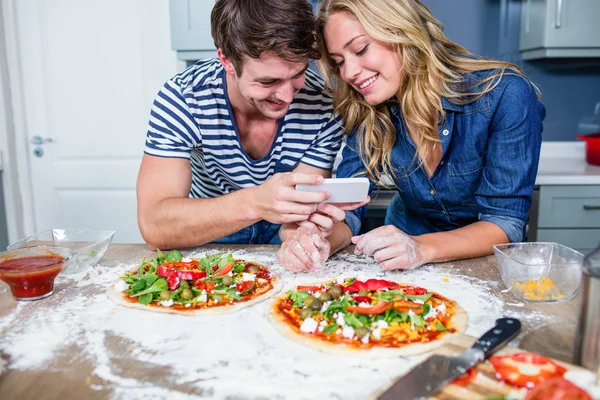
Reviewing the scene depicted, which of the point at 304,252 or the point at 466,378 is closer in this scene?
the point at 466,378

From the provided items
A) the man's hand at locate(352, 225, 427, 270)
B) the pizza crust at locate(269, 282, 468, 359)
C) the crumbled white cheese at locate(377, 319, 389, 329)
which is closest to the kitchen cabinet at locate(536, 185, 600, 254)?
the man's hand at locate(352, 225, 427, 270)

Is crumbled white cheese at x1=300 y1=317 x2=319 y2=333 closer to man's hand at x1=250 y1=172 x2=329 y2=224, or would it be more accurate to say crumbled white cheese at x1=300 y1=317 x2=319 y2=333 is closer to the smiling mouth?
man's hand at x1=250 y1=172 x2=329 y2=224

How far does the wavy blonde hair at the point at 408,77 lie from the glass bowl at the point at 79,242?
37.6 inches

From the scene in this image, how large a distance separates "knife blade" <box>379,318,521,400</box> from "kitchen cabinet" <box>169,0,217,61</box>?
2.62 metres

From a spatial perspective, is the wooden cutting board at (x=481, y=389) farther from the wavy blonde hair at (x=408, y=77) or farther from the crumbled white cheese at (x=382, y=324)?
the wavy blonde hair at (x=408, y=77)

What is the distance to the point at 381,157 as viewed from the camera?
6.57 feet

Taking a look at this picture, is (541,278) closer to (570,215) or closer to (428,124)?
(428,124)

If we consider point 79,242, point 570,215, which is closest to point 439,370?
point 79,242

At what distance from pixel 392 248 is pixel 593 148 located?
2.38m

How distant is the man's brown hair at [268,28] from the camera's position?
1550 millimetres

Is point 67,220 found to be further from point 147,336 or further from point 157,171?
point 147,336

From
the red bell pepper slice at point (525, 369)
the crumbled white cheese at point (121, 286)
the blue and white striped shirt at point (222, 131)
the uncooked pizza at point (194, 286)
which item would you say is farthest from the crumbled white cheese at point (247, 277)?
the red bell pepper slice at point (525, 369)

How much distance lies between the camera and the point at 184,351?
1149 mm

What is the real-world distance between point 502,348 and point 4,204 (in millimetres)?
3679
